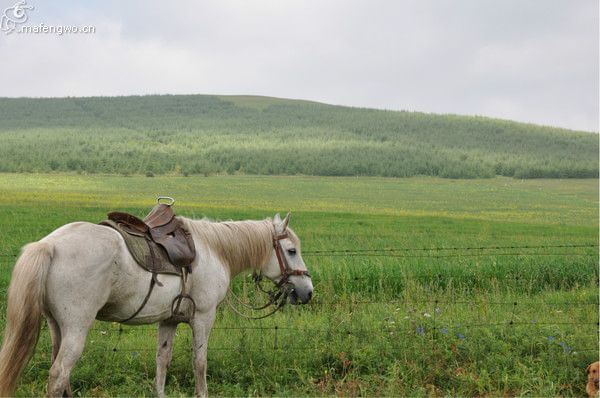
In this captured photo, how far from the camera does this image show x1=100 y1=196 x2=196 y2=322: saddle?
617cm

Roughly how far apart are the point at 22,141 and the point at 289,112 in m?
38.0

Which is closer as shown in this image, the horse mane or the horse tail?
the horse tail

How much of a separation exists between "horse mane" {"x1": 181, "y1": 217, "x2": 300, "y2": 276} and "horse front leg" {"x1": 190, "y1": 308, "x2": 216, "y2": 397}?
0.59m

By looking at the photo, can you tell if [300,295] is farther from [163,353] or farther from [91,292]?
[91,292]

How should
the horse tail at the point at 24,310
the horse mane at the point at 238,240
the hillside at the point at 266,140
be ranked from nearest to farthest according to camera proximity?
1. the horse tail at the point at 24,310
2. the horse mane at the point at 238,240
3. the hillside at the point at 266,140

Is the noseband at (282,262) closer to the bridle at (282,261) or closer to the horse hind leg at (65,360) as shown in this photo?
the bridle at (282,261)

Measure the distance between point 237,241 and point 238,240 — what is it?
0.02 metres

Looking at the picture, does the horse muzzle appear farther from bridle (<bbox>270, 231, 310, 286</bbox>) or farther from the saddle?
the saddle

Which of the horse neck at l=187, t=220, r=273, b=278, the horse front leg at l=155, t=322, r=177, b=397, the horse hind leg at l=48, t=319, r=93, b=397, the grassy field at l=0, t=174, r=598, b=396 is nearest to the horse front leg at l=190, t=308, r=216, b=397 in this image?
the horse front leg at l=155, t=322, r=177, b=397

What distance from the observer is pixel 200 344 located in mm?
6590

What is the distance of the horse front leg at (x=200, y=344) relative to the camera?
6.56m

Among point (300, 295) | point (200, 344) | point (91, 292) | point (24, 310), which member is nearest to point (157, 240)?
point (91, 292)

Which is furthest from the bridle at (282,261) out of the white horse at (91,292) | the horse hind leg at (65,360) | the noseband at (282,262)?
the horse hind leg at (65,360)

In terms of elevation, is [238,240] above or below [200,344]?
above
